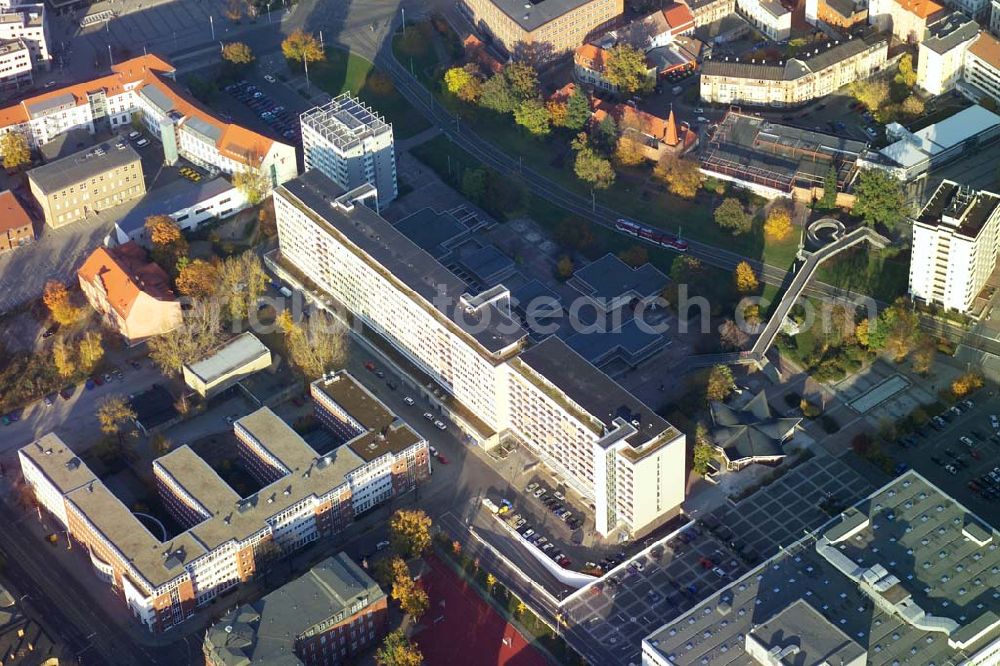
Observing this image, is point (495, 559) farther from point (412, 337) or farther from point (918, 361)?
point (918, 361)

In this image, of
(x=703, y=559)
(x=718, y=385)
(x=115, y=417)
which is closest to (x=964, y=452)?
(x=718, y=385)

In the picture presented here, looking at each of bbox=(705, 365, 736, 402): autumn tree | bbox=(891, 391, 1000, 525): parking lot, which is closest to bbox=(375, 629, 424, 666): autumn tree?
bbox=(705, 365, 736, 402): autumn tree

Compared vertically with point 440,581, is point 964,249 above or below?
above

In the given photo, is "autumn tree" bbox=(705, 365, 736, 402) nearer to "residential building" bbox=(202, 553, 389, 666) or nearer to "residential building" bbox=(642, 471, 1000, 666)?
"residential building" bbox=(642, 471, 1000, 666)

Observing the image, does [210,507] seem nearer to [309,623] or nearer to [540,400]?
[309,623]

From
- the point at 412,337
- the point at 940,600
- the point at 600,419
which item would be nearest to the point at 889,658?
the point at 940,600

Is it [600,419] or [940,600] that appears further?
[600,419]

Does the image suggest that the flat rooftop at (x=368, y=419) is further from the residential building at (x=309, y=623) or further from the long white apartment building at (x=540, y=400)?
the residential building at (x=309, y=623)
